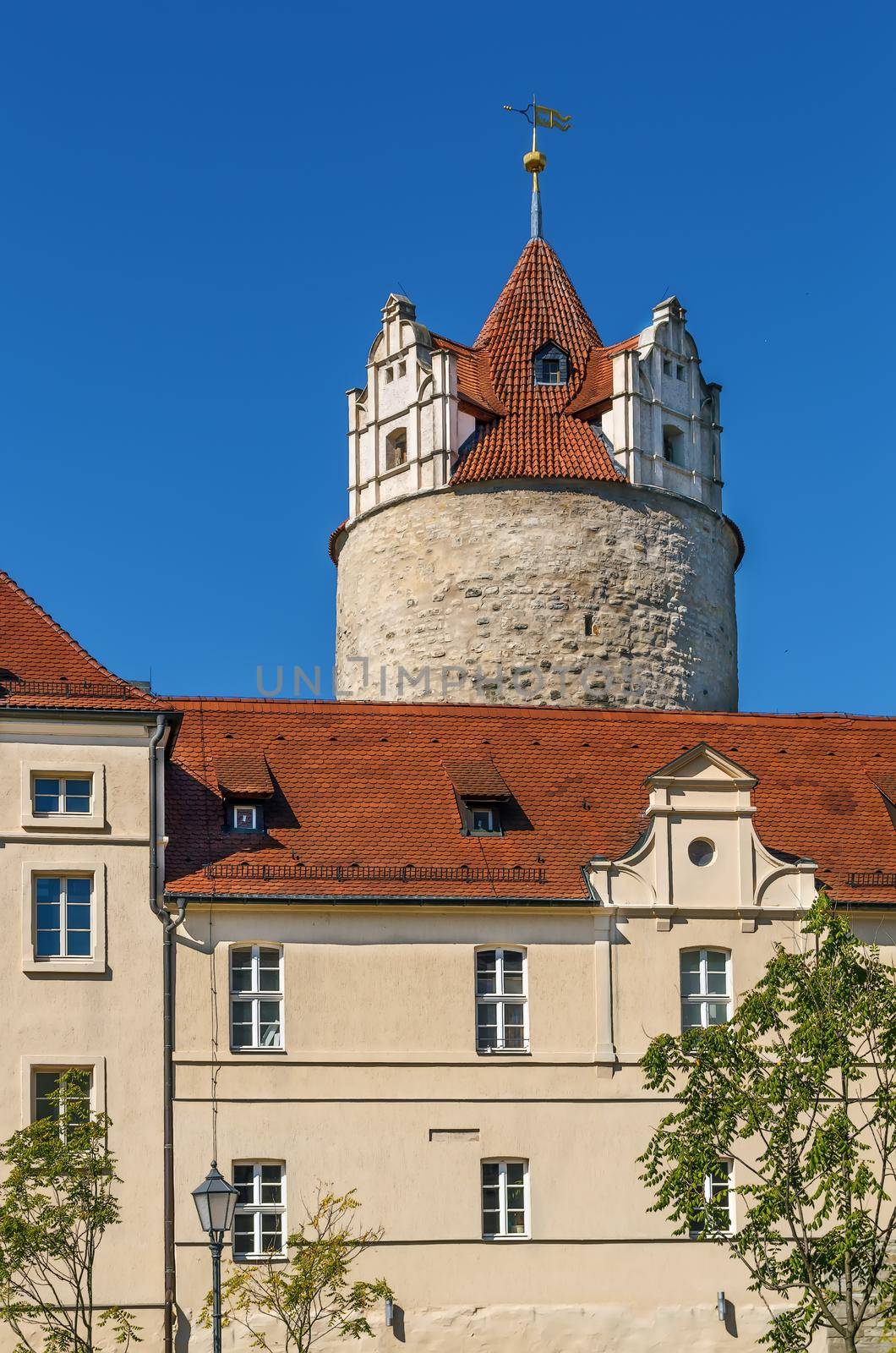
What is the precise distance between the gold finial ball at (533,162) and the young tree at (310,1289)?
2788 centimetres

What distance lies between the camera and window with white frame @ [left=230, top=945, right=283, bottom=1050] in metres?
34.5

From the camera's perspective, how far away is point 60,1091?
32.3 meters

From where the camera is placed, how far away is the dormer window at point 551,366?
50.7 meters

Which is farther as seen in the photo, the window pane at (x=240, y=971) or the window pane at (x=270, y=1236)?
the window pane at (x=240, y=971)

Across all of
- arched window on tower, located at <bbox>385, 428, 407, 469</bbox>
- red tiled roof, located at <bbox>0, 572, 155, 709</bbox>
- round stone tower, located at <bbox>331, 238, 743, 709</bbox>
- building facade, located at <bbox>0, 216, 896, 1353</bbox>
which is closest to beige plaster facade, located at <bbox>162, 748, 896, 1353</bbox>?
building facade, located at <bbox>0, 216, 896, 1353</bbox>

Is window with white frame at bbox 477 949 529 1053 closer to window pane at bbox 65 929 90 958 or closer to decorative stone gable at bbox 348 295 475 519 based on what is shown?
window pane at bbox 65 929 90 958

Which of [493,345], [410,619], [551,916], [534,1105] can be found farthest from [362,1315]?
[493,345]

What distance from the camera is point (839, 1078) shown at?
114 feet

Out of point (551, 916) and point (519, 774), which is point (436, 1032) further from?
point (519, 774)

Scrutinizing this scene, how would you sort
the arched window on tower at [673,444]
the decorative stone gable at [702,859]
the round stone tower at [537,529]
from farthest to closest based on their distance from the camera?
the arched window on tower at [673,444]
the round stone tower at [537,529]
the decorative stone gable at [702,859]

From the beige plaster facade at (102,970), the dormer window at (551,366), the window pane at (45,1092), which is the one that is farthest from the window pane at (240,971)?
the dormer window at (551,366)

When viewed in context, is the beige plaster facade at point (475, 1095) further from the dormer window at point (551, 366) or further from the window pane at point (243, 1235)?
the dormer window at point (551, 366)

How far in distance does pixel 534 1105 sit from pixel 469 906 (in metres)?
2.73

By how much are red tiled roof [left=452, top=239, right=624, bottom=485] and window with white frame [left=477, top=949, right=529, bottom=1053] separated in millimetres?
14257
